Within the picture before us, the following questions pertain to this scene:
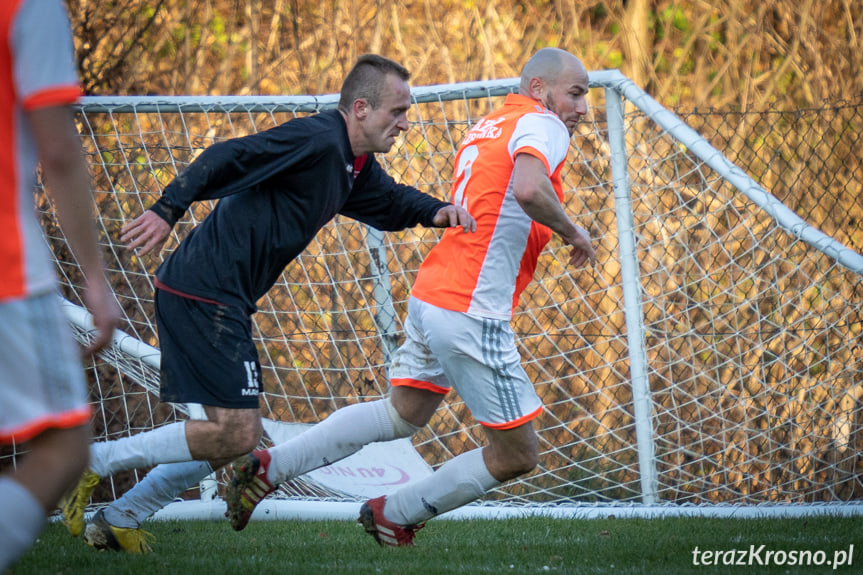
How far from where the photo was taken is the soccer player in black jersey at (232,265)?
317 cm

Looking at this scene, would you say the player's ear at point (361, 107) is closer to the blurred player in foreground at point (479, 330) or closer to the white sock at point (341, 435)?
the blurred player in foreground at point (479, 330)

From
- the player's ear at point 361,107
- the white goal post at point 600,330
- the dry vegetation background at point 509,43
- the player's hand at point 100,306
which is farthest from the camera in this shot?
the dry vegetation background at point 509,43

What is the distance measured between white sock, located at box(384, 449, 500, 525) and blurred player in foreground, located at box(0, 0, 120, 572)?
1.82 metres

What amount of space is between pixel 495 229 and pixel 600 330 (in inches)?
116

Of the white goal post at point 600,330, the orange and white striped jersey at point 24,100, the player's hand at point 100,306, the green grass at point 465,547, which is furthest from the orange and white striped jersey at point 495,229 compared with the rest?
the orange and white striped jersey at point 24,100

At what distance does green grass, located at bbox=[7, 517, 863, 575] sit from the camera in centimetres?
319

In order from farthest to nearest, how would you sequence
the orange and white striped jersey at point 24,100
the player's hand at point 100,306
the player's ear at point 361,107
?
the player's ear at point 361,107, the player's hand at point 100,306, the orange and white striped jersey at point 24,100

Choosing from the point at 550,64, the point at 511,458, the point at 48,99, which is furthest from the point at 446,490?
the point at 48,99

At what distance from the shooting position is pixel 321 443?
3.50m

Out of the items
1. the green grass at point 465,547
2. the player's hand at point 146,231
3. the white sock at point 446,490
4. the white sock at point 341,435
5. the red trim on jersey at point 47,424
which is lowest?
the green grass at point 465,547

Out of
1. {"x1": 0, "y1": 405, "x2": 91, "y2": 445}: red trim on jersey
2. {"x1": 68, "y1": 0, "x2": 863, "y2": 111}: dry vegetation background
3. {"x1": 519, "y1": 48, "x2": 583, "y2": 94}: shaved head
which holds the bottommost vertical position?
{"x1": 0, "y1": 405, "x2": 91, "y2": 445}: red trim on jersey

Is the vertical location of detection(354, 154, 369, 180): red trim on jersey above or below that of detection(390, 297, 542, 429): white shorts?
above

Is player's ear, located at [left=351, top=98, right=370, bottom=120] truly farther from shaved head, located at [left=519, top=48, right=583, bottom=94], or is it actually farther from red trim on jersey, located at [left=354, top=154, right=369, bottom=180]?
shaved head, located at [left=519, top=48, right=583, bottom=94]

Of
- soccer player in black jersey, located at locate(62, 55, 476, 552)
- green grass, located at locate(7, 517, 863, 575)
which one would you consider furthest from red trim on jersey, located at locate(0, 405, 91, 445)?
green grass, located at locate(7, 517, 863, 575)
